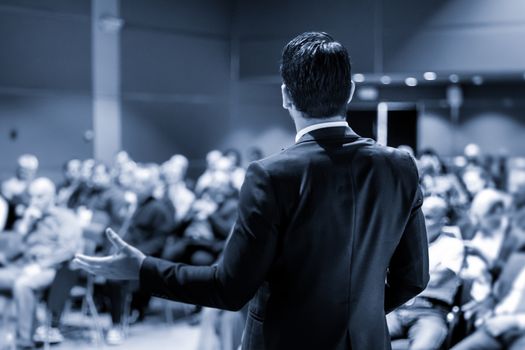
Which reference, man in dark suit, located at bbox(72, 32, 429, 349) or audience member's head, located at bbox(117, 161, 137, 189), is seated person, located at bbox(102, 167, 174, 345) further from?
man in dark suit, located at bbox(72, 32, 429, 349)

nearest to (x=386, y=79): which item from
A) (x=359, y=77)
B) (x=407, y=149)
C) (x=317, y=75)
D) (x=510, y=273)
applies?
(x=359, y=77)

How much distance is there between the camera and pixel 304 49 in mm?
1499

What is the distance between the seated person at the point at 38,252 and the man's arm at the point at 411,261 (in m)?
4.10

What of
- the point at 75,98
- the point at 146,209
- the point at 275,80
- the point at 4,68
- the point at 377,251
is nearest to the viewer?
the point at 377,251

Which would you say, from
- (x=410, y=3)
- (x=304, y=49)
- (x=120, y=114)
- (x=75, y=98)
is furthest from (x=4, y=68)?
(x=304, y=49)

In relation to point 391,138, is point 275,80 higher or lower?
higher

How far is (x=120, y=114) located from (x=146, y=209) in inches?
172

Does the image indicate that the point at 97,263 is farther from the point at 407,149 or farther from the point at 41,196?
the point at 407,149

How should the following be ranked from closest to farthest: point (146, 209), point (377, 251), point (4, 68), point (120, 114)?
point (377, 251), point (146, 209), point (4, 68), point (120, 114)

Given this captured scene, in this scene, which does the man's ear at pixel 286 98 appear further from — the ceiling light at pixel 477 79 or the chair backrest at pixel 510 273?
the ceiling light at pixel 477 79

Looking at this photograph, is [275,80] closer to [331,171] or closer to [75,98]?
[75,98]

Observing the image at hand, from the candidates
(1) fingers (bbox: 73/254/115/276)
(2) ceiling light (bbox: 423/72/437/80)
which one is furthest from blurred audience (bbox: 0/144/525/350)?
(2) ceiling light (bbox: 423/72/437/80)

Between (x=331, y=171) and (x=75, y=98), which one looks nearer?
(x=331, y=171)

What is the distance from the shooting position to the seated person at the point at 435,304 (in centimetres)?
322
